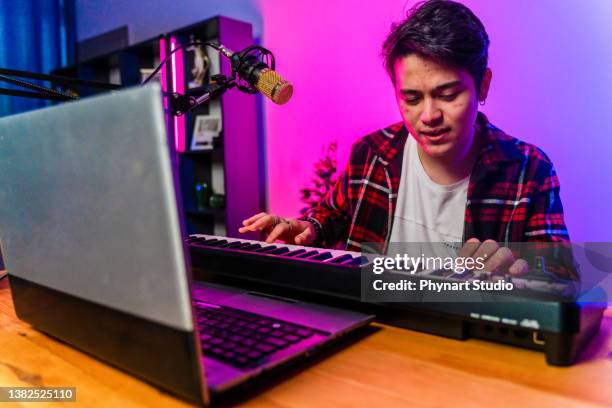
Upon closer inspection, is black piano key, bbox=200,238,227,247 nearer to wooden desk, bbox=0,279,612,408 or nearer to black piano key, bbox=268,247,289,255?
black piano key, bbox=268,247,289,255

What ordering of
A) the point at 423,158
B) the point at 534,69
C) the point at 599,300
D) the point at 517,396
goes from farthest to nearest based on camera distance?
the point at 534,69
the point at 423,158
the point at 599,300
the point at 517,396

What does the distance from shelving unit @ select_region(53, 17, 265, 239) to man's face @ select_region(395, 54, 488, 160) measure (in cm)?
134

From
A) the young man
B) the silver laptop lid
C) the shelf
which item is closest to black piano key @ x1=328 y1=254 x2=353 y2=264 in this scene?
the silver laptop lid

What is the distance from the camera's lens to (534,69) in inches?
79.2

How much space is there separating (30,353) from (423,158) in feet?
4.86

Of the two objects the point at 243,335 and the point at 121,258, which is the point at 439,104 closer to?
the point at 243,335

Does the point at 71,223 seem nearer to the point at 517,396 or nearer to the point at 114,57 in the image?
the point at 517,396

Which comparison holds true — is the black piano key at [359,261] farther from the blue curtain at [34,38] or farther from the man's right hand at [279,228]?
the blue curtain at [34,38]

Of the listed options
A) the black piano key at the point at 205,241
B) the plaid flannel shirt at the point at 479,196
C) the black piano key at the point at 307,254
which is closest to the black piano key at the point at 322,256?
the black piano key at the point at 307,254

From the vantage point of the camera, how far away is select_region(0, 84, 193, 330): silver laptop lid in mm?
395

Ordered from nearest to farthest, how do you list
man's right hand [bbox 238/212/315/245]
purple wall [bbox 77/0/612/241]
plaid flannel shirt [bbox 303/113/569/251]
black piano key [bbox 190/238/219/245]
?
black piano key [bbox 190/238/219/245] → man's right hand [bbox 238/212/315/245] → plaid flannel shirt [bbox 303/113/569/251] → purple wall [bbox 77/0/612/241]

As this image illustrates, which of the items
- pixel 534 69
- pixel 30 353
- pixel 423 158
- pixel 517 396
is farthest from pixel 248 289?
pixel 534 69

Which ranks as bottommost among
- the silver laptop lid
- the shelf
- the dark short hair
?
the silver laptop lid

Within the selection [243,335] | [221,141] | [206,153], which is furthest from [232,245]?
[206,153]
